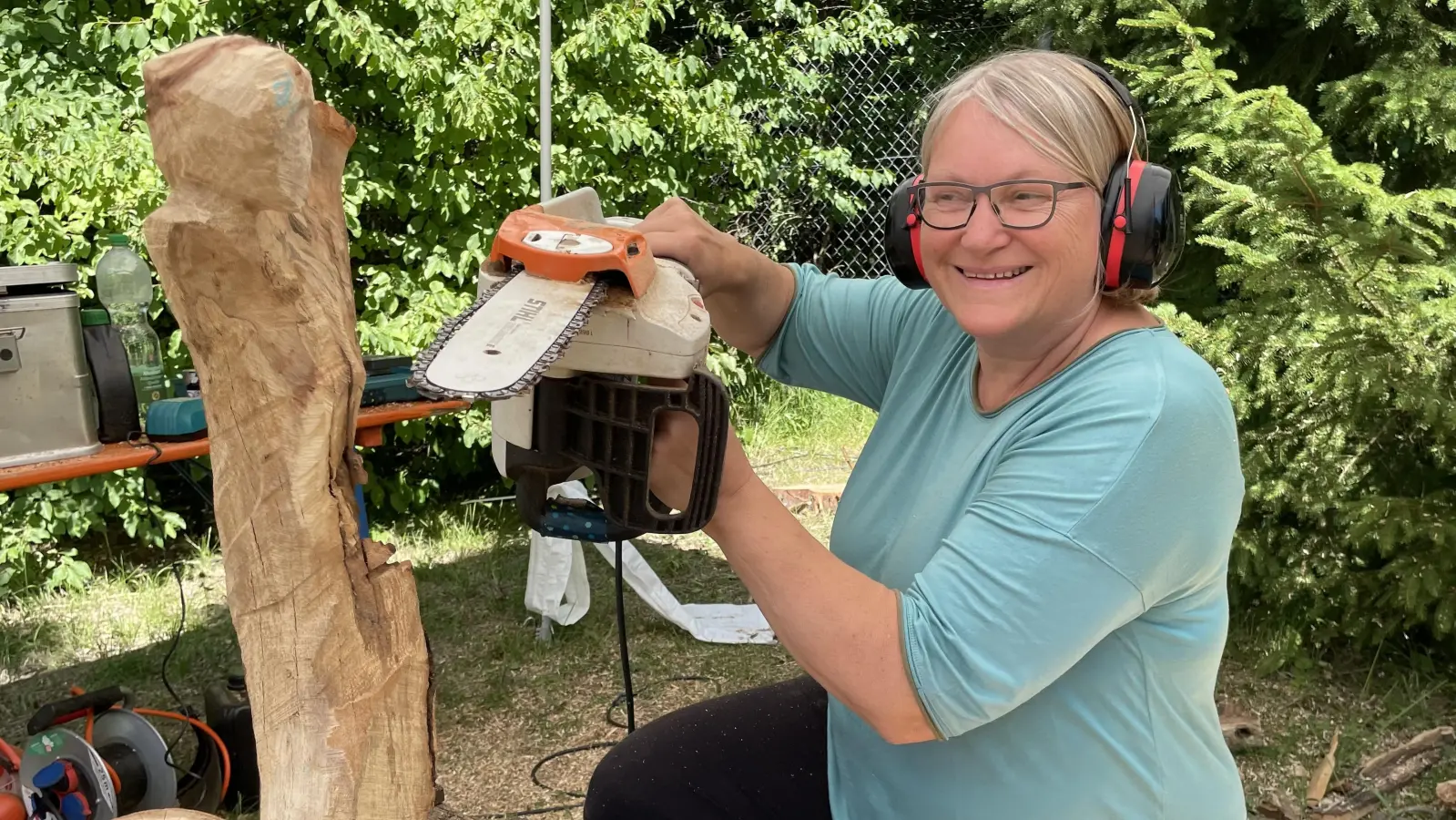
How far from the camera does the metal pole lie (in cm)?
309

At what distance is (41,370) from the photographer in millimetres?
2584

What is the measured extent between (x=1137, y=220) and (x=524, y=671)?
118 inches

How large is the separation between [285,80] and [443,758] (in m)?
2.66

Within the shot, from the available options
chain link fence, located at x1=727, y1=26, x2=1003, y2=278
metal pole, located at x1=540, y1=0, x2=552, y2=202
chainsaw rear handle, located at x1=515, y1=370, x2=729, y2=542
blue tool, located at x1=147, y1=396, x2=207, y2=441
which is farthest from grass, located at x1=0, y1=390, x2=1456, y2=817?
chain link fence, located at x1=727, y1=26, x2=1003, y2=278

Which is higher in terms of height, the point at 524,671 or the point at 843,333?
the point at 843,333

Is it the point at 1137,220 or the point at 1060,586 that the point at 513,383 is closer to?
the point at 1060,586

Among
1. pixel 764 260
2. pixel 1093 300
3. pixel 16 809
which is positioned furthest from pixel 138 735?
pixel 1093 300

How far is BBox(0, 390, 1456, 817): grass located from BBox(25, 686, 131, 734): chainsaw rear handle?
0.78 m

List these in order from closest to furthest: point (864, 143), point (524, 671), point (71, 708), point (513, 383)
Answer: point (513, 383) → point (71, 708) → point (524, 671) → point (864, 143)

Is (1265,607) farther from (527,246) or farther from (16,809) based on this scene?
(16,809)

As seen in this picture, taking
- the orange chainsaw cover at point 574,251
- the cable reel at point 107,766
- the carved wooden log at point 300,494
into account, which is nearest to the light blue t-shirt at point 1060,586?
the orange chainsaw cover at point 574,251

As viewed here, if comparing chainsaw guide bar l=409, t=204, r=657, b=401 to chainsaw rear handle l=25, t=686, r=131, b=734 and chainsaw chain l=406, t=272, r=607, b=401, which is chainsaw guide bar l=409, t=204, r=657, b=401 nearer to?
chainsaw chain l=406, t=272, r=607, b=401

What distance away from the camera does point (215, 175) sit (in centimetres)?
103

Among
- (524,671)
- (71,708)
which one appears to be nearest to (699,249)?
(71,708)
